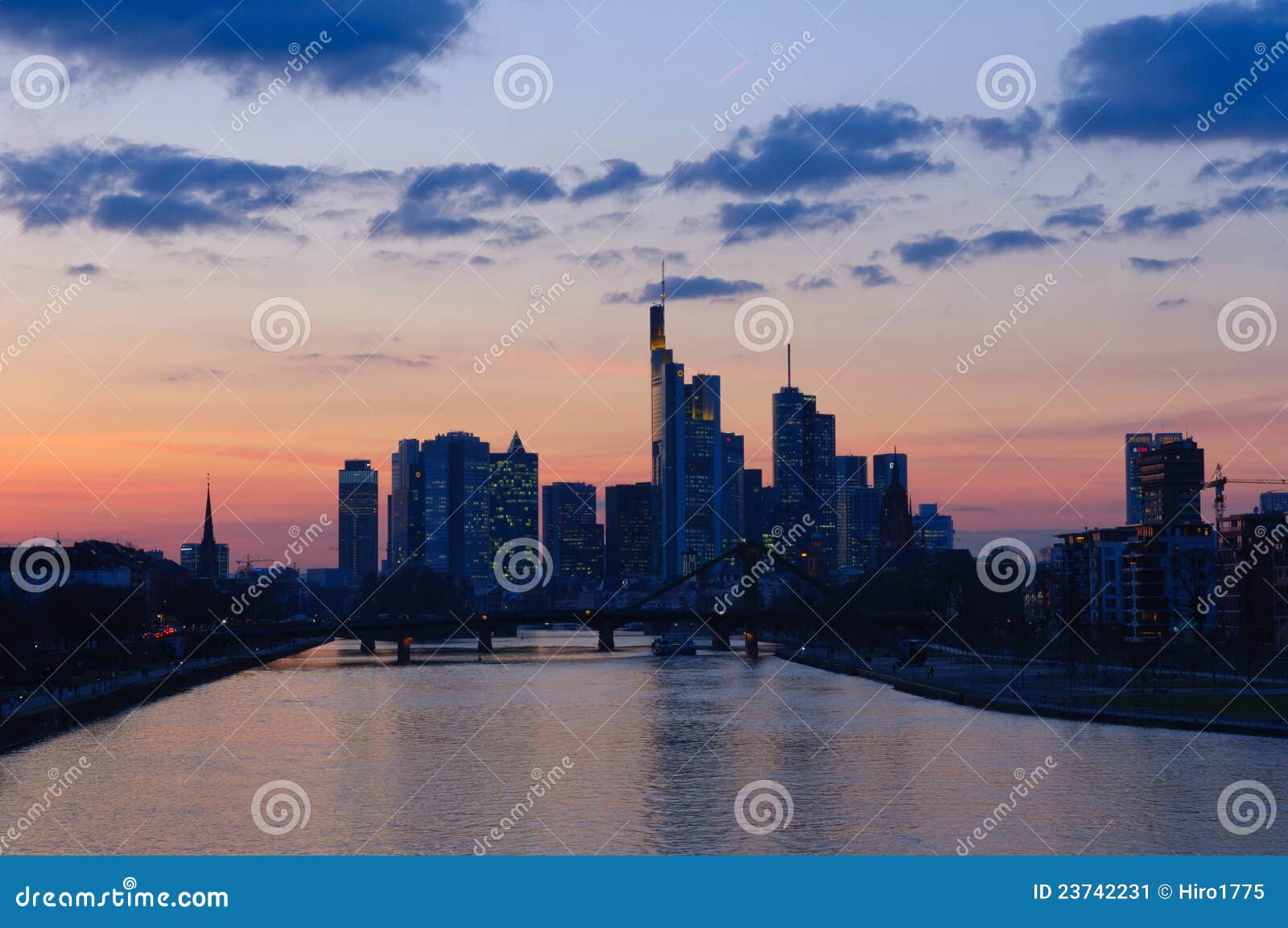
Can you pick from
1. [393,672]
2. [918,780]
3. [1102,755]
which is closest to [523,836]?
[918,780]

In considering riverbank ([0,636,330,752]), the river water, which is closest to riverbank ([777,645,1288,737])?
the river water

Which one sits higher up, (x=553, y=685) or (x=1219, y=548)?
(x=1219, y=548)

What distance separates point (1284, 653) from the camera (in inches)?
3418

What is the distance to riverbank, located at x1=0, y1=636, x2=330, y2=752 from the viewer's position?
55.5 meters

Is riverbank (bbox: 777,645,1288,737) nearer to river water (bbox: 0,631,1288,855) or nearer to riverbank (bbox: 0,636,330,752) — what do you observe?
river water (bbox: 0,631,1288,855)

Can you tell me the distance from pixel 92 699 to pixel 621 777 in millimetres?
29605

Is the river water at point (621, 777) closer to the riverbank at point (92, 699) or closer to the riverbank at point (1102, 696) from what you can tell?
the riverbank at point (92, 699)

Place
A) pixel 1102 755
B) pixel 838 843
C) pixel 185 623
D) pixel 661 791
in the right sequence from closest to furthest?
pixel 838 843 < pixel 661 791 < pixel 1102 755 < pixel 185 623

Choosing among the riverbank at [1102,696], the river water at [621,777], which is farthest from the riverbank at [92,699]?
the riverbank at [1102,696]

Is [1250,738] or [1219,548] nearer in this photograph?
[1250,738]

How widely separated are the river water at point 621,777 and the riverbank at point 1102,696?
4.62ft

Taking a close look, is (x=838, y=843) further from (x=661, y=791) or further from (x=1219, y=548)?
(x=1219, y=548)

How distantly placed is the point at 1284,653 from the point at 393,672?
5631 cm

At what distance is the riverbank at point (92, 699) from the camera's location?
5547cm
